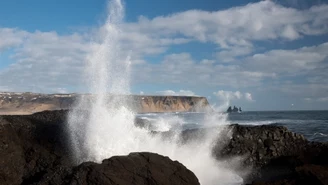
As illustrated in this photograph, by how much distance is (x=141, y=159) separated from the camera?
309 inches

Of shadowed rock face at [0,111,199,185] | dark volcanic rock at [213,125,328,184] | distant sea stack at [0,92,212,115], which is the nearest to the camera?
shadowed rock face at [0,111,199,185]

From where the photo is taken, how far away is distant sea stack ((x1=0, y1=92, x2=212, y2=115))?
262ft

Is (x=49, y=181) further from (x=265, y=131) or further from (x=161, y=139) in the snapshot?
(x=265, y=131)

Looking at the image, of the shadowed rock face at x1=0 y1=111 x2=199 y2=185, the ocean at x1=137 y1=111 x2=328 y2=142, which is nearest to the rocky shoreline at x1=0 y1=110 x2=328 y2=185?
the shadowed rock face at x1=0 y1=111 x2=199 y2=185

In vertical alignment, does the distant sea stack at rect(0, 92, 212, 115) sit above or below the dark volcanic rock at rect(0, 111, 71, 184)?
above

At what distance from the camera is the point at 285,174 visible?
1147 cm

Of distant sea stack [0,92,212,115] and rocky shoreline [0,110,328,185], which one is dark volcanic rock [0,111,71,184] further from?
distant sea stack [0,92,212,115]

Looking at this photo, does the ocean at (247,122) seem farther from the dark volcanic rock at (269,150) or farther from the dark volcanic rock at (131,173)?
the dark volcanic rock at (131,173)

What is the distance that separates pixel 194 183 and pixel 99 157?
10.7 ft

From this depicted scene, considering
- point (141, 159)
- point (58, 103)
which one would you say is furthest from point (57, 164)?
point (58, 103)

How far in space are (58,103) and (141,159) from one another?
86018 mm

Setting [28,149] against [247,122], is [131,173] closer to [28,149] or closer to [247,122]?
[28,149]

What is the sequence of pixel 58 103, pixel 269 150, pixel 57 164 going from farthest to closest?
1. pixel 58 103
2. pixel 269 150
3. pixel 57 164

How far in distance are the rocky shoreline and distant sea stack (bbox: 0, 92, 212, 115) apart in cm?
4306
